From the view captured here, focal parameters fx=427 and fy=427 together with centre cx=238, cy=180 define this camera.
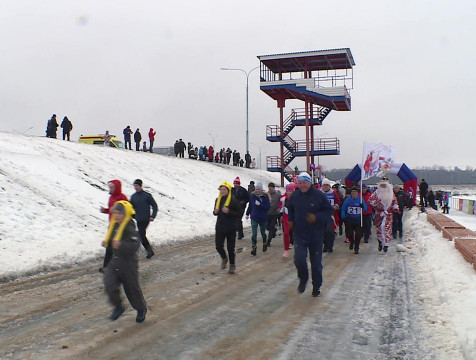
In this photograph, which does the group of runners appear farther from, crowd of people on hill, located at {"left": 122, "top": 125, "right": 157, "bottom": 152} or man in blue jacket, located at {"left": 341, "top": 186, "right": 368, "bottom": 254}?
crowd of people on hill, located at {"left": 122, "top": 125, "right": 157, "bottom": 152}

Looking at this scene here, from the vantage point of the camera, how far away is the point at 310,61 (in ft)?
124

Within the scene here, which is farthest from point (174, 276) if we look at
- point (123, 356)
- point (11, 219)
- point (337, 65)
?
point (337, 65)

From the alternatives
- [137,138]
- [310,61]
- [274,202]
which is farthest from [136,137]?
[274,202]

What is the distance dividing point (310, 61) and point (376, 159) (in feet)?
85.0

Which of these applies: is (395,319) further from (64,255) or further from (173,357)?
(64,255)

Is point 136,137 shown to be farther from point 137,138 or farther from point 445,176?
point 445,176

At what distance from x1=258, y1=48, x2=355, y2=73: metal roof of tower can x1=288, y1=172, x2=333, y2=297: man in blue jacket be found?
30642 mm

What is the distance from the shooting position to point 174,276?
8070mm

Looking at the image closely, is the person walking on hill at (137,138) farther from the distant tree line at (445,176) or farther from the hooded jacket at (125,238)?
the distant tree line at (445,176)

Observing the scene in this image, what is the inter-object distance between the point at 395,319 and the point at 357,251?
5774mm

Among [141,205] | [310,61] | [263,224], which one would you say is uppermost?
[310,61]

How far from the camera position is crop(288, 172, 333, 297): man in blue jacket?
22.4 ft

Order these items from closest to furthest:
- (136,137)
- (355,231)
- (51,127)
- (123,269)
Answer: (123,269) < (355,231) < (51,127) < (136,137)

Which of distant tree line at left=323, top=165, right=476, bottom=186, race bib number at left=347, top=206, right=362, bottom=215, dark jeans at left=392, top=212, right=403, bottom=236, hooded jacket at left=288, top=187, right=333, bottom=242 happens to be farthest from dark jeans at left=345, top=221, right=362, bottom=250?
distant tree line at left=323, top=165, right=476, bottom=186
